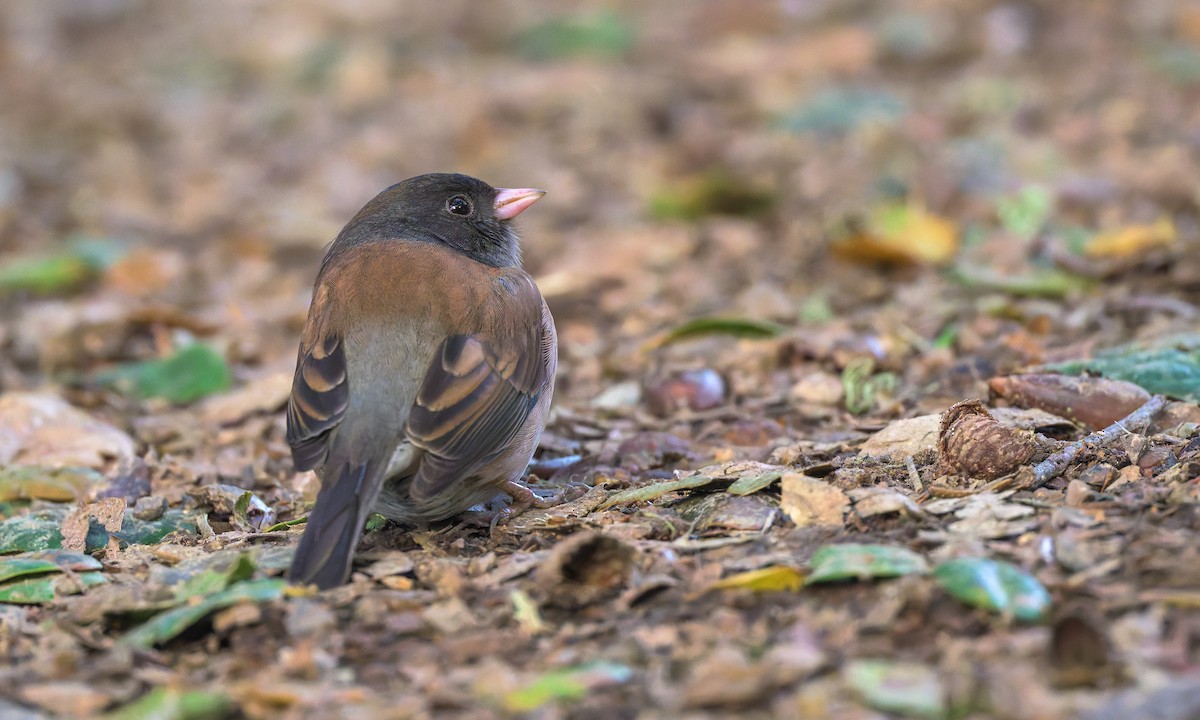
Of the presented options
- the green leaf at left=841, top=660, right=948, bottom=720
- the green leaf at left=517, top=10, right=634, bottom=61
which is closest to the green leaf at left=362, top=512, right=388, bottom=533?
the green leaf at left=841, top=660, right=948, bottom=720

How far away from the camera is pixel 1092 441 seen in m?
3.56

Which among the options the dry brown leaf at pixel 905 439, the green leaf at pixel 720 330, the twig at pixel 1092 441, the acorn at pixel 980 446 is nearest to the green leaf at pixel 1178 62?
the green leaf at pixel 720 330

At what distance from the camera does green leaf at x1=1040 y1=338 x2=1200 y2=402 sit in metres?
3.92

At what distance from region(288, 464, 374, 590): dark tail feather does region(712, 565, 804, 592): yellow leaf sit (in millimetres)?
906

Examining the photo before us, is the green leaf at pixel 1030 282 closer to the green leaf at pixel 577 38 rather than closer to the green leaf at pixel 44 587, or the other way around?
the green leaf at pixel 44 587

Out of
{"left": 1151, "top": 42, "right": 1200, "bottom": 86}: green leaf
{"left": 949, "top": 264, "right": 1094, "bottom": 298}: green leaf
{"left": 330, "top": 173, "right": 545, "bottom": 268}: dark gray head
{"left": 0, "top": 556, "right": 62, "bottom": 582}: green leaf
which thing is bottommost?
{"left": 0, "top": 556, "right": 62, "bottom": 582}: green leaf

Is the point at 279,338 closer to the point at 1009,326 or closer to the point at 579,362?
the point at 579,362

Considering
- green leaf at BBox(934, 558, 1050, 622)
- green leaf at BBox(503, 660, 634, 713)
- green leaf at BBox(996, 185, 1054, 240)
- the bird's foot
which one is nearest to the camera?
green leaf at BBox(503, 660, 634, 713)

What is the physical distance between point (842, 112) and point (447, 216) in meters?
3.81

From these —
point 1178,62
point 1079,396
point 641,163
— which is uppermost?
point 1178,62

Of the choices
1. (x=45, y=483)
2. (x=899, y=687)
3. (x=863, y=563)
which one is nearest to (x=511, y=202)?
(x=45, y=483)

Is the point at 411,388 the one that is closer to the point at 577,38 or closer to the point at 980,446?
the point at 980,446

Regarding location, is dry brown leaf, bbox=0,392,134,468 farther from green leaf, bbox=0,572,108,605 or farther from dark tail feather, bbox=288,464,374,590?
dark tail feather, bbox=288,464,374,590

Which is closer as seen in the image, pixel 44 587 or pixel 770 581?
pixel 770 581
